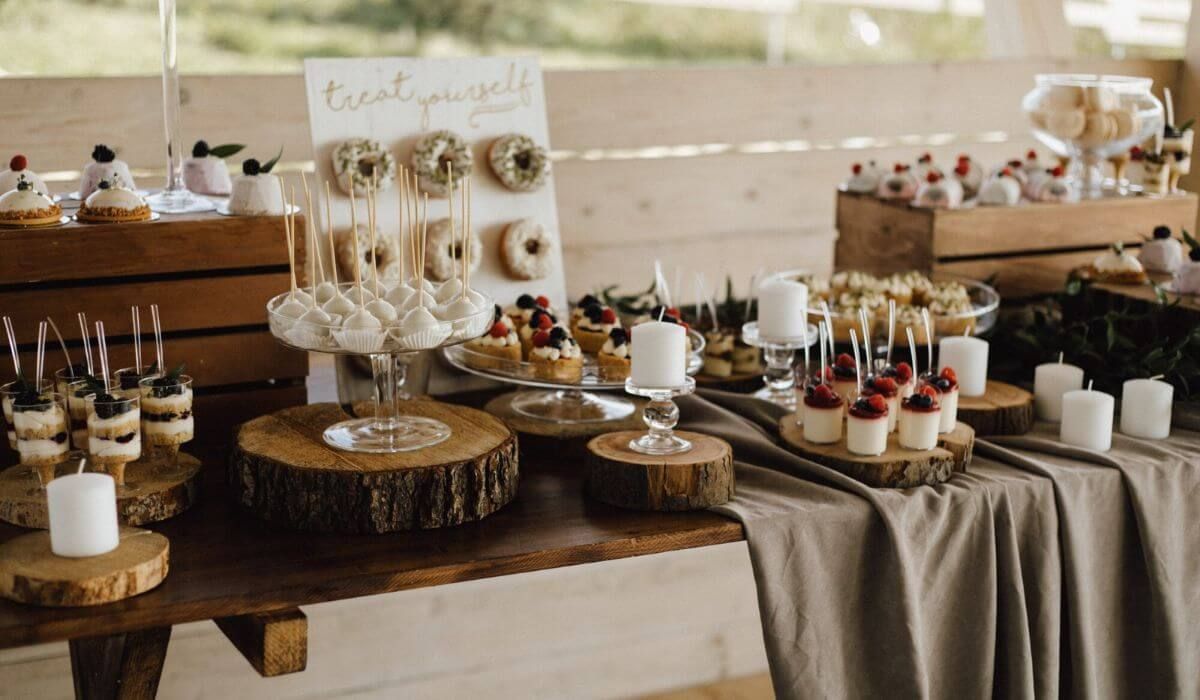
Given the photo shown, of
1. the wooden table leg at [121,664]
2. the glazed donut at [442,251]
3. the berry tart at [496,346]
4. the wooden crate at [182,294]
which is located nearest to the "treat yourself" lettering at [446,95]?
the glazed donut at [442,251]

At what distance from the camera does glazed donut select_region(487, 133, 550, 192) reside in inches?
84.2

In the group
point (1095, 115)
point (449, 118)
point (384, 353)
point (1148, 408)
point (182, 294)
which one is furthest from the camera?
point (1095, 115)

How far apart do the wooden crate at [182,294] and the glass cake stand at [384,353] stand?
7.0 inches

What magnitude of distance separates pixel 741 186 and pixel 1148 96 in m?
0.85

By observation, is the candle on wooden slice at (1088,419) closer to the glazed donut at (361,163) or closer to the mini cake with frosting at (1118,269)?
the mini cake with frosting at (1118,269)

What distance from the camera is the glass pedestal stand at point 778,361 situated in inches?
78.4

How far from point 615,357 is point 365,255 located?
0.46 metres

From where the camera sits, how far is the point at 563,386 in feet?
5.91

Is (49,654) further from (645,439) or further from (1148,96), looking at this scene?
(1148,96)

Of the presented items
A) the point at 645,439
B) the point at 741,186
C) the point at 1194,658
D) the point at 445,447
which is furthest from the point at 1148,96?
the point at 445,447

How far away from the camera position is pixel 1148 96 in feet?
8.15

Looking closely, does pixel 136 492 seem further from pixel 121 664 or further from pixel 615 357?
pixel 615 357

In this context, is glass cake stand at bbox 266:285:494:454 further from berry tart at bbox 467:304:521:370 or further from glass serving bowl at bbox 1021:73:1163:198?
glass serving bowl at bbox 1021:73:1163:198

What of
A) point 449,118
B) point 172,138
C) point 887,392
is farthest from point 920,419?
point 172,138
